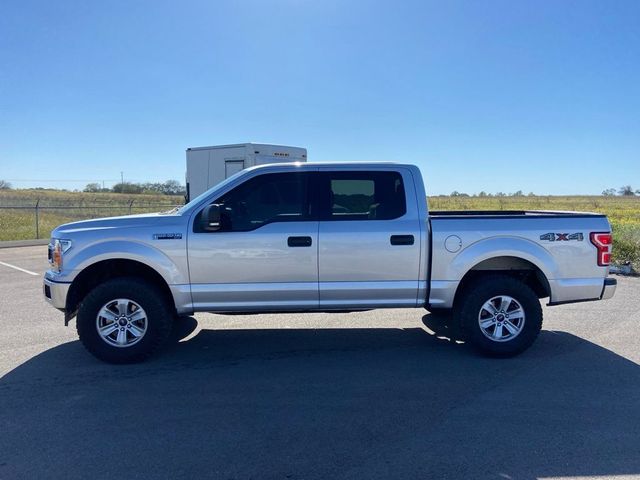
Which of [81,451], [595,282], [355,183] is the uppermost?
[355,183]

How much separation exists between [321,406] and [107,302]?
2.46 metres

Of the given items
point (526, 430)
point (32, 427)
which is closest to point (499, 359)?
point (526, 430)

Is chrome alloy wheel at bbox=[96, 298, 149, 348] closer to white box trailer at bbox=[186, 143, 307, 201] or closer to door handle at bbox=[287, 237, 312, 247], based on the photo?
door handle at bbox=[287, 237, 312, 247]

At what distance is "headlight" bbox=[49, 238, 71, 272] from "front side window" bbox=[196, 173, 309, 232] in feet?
5.19

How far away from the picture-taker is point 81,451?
340cm

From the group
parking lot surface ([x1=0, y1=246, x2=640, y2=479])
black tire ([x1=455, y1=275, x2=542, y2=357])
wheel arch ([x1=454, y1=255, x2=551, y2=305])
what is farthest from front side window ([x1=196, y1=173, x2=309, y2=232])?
black tire ([x1=455, y1=275, x2=542, y2=357])

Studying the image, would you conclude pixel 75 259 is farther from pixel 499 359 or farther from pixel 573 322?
pixel 573 322

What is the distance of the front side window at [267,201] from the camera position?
5195mm

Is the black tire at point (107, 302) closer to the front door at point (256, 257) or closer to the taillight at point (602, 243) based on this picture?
the front door at point (256, 257)

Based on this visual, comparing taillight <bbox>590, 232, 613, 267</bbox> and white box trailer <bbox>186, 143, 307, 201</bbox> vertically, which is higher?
white box trailer <bbox>186, 143, 307, 201</bbox>

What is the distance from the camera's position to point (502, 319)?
17.4 feet

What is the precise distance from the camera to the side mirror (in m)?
4.86

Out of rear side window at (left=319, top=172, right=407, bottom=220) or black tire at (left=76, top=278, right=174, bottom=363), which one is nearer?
black tire at (left=76, top=278, right=174, bottom=363)

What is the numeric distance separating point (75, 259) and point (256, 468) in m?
3.03
